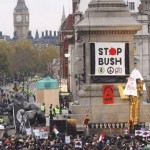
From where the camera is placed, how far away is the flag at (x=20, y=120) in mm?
45438

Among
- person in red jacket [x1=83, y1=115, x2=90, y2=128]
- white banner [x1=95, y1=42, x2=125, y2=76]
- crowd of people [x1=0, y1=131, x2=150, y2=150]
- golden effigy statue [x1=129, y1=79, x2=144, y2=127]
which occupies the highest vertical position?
white banner [x1=95, y1=42, x2=125, y2=76]

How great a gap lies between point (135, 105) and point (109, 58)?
3.04m

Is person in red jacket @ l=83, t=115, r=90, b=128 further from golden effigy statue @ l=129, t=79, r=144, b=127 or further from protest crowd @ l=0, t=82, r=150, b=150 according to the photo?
protest crowd @ l=0, t=82, r=150, b=150

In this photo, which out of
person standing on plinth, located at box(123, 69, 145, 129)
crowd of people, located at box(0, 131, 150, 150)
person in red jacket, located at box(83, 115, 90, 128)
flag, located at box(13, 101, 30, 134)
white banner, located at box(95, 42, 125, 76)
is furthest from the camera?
white banner, located at box(95, 42, 125, 76)

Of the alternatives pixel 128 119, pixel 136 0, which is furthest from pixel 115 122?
pixel 136 0

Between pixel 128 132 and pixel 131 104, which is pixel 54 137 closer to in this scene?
pixel 128 132

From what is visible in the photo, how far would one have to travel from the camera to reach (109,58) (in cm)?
4756

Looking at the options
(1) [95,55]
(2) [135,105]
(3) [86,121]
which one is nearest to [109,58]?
(1) [95,55]

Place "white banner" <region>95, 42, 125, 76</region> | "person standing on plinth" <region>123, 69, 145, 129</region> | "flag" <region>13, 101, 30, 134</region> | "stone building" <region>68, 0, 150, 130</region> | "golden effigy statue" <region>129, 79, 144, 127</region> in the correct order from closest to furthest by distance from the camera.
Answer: "person standing on plinth" <region>123, 69, 145, 129</region>
"golden effigy statue" <region>129, 79, 144, 127</region>
"flag" <region>13, 101, 30, 134</region>
"stone building" <region>68, 0, 150, 130</region>
"white banner" <region>95, 42, 125, 76</region>

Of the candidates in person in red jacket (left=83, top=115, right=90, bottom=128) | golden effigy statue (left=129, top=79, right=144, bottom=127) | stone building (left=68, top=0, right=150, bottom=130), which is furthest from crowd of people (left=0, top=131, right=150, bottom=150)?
stone building (left=68, top=0, right=150, bottom=130)

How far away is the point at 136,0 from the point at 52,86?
29030 mm

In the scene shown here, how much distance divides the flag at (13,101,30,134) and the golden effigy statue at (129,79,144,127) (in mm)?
4663

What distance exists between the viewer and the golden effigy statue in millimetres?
44606

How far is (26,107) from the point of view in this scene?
163ft
